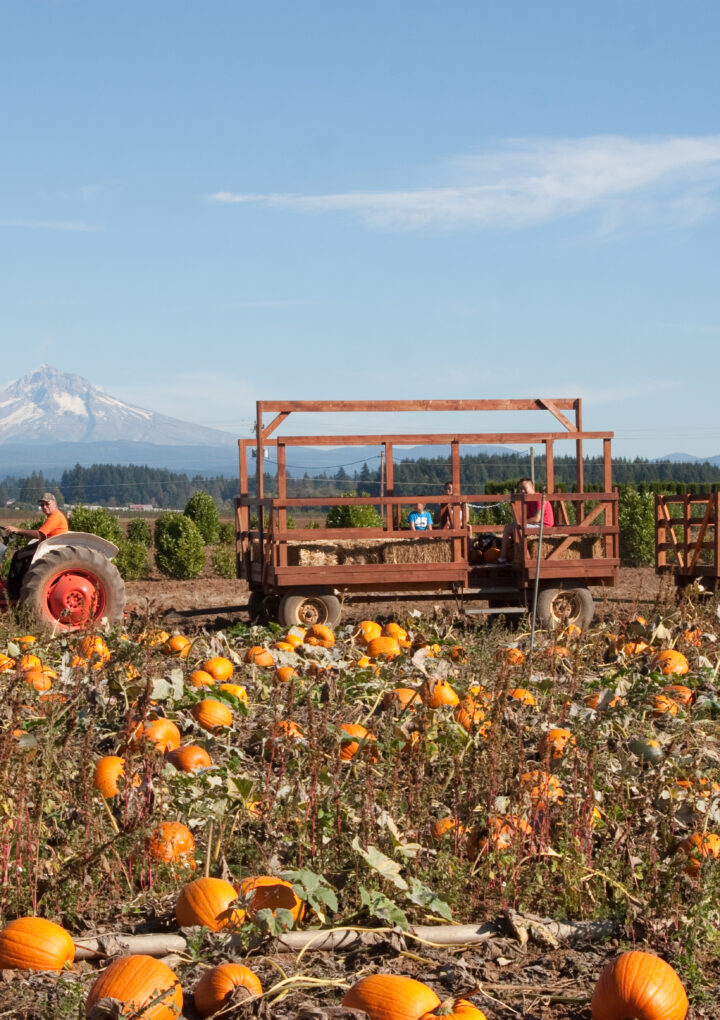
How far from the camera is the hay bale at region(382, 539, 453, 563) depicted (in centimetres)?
1129

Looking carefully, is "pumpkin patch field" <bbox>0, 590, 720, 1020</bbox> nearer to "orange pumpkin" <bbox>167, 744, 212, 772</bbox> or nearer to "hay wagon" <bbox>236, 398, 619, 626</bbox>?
"orange pumpkin" <bbox>167, 744, 212, 772</bbox>

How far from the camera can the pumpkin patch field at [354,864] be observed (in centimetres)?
311

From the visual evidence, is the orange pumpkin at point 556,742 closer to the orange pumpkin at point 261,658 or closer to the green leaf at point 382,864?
the green leaf at point 382,864

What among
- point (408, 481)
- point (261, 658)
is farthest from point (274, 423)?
point (408, 481)

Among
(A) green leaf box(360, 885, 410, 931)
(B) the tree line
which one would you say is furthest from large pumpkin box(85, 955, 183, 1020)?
(B) the tree line

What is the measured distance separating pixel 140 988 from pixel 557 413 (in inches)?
394

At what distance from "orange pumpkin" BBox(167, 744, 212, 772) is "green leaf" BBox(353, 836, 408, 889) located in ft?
3.98

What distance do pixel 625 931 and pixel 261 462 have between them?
8343mm

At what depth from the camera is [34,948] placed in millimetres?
3203

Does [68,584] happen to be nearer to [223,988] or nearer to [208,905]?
[208,905]

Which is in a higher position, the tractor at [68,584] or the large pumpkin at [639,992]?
the tractor at [68,584]

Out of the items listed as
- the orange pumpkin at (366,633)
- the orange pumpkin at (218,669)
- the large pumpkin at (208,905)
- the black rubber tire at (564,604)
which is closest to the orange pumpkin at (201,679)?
the orange pumpkin at (218,669)

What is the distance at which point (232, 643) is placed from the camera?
28.4ft

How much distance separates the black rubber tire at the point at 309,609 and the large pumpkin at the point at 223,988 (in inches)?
313
